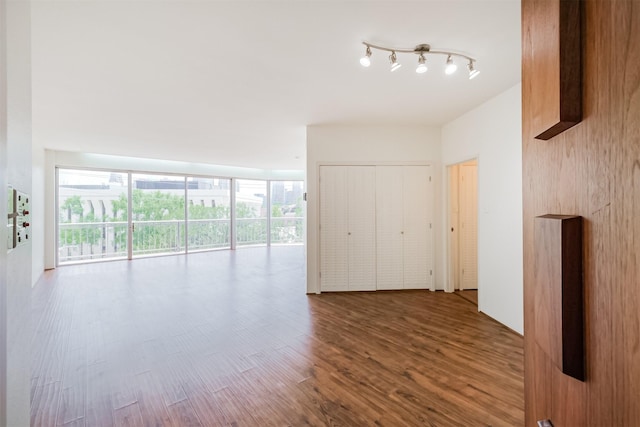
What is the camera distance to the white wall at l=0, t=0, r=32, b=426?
0.83 meters

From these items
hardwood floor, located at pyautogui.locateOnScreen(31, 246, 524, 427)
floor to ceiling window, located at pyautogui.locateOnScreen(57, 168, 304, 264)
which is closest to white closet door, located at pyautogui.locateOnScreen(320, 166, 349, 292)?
hardwood floor, located at pyautogui.locateOnScreen(31, 246, 524, 427)

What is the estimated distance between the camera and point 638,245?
15.1 inches

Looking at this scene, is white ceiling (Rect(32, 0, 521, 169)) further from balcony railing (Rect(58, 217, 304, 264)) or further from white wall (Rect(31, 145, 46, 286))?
balcony railing (Rect(58, 217, 304, 264))

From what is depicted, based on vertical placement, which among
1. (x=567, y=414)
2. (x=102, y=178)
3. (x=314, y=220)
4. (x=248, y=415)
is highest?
(x=102, y=178)

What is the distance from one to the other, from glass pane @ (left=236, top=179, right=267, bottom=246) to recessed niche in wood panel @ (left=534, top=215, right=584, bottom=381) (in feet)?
28.6

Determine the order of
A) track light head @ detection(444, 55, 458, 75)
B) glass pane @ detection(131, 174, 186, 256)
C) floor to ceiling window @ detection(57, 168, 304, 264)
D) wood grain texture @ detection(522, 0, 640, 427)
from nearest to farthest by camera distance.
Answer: wood grain texture @ detection(522, 0, 640, 427) → track light head @ detection(444, 55, 458, 75) → floor to ceiling window @ detection(57, 168, 304, 264) → glass pane @ detection(131, 174, 186, 256)

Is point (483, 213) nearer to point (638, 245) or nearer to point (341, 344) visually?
point (341, 344)

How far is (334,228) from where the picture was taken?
168 inches

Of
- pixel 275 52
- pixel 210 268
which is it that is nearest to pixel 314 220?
pixel 275 52

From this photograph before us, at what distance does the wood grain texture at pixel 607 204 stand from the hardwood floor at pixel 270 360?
160 cm

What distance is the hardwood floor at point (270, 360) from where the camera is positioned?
5.86 feet

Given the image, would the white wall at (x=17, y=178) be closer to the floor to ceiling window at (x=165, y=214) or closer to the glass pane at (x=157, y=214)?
the floor to ceiling window at (x=165, y=214)

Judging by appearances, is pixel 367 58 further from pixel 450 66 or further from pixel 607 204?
pixel 607 204

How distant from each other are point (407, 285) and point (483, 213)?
5.21 feet
